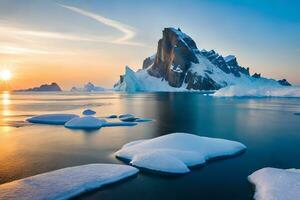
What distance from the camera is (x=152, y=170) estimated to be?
13391 mm

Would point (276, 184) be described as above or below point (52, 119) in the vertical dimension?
below

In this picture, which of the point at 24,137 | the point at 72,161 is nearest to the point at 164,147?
the point at 72,161

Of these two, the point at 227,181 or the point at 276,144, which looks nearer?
the point at 227,181

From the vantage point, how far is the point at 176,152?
15.0 m

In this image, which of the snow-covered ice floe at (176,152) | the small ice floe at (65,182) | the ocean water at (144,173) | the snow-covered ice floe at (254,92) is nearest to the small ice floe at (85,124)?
the ocean water at (144,173)

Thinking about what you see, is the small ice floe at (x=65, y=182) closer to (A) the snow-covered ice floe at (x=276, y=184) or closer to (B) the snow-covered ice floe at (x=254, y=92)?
(A) the snow-covered ice floe at (x=276, y=184)

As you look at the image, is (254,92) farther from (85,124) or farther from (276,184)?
(276,184)

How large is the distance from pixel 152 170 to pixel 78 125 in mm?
15924

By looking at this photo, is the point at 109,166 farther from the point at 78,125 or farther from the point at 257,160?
the point at 78,125

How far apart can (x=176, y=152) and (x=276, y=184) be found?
5312 millimetres

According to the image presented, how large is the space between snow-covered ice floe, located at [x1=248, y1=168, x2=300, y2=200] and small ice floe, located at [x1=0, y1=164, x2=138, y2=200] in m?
5.41

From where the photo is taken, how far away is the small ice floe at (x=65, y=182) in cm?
986

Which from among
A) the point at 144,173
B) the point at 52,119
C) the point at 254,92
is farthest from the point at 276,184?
the point at 254,92

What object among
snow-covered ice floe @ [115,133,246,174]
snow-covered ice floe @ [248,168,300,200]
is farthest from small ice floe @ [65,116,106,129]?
snow-covered ice floe @ [248,168,300,200]
